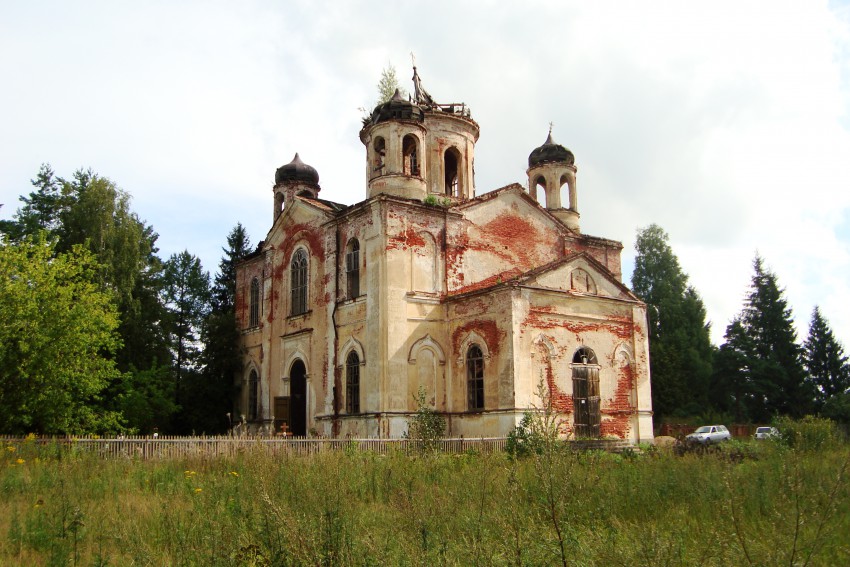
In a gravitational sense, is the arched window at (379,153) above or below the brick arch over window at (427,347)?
above

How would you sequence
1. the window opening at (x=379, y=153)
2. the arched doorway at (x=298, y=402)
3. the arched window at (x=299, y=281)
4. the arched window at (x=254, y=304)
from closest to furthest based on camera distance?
the window opening at (x=379, y=153) → the arched doorway at (x=298, y=402) → the arched window at (x=299, y=281) → the arched window at (x=254, y=304)

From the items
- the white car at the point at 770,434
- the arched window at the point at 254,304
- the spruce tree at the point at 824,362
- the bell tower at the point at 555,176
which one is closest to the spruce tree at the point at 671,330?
the spruce tree at the point at 824,362

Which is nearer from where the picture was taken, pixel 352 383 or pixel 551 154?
pixel 352 383

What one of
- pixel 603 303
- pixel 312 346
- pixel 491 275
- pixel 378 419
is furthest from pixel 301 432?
pixel 603 303

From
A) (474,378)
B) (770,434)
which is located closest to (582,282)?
(474,378)

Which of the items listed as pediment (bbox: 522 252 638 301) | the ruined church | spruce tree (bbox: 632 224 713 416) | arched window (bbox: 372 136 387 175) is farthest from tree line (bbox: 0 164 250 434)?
spruce tree (bbox: 632 224 713 416)

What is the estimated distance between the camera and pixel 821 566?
6.26 meters

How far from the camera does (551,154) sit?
27.6m

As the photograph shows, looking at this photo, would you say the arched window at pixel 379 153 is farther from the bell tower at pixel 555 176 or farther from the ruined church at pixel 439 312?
the bell tower at pixel 555 176

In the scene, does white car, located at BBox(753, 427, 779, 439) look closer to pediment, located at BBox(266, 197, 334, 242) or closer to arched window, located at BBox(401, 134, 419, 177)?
arched window, located at BBox(401, 134, 419, 177)

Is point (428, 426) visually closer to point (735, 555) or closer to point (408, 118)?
point (408, 118)

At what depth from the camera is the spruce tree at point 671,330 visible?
141ft

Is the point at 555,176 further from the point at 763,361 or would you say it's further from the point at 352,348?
the point at 763,361

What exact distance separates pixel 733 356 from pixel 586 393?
28564 mm
